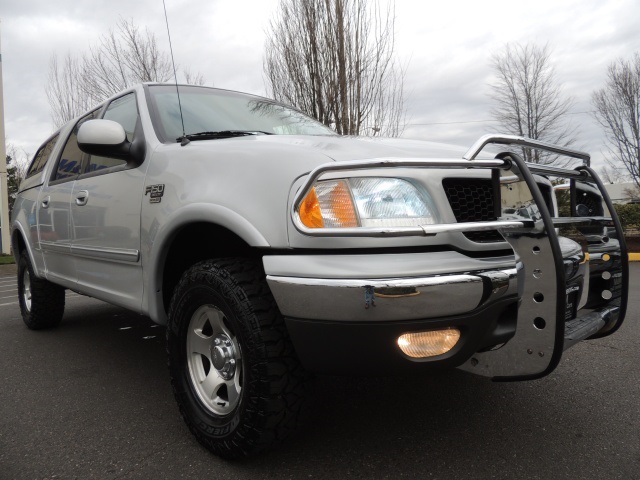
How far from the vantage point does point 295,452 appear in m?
2.03

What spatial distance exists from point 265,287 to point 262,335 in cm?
19

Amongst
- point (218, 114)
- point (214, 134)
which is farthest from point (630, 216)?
point (214, 134)

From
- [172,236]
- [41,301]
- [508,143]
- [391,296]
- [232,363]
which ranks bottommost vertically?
[41,301]

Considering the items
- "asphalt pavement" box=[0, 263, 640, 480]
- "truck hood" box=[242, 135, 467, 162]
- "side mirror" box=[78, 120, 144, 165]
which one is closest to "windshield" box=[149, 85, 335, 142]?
"side mirror" box=[78, 120, 144, 165]

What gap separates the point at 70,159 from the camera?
11.9 feet

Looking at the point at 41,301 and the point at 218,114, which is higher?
the point at 218,114

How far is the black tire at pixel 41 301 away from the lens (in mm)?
4273

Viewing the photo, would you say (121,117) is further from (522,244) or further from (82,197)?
(522,244)

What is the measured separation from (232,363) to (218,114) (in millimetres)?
1459

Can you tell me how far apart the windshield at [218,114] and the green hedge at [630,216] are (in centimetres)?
1145

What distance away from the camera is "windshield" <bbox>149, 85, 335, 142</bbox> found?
2.64 m

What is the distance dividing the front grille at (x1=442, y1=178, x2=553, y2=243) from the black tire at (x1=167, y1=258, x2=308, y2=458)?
29.4 inches

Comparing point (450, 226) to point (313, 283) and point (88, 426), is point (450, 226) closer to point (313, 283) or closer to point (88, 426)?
point (313, 283)

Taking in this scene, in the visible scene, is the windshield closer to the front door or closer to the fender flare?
the front door
